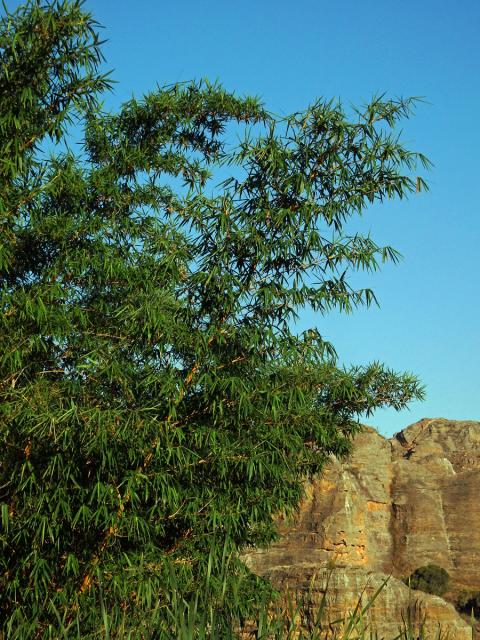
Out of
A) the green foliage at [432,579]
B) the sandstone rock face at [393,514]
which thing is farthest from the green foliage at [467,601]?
the green foliage at [432,579]

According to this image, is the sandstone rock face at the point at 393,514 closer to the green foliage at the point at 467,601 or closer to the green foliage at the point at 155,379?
the green foliage at the point at 467,601

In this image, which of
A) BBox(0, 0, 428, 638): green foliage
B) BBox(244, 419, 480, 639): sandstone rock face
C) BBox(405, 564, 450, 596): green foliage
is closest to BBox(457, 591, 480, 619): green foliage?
BBox(244, 419, 480, 639): sandstone rock face

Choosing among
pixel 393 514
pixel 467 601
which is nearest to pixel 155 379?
pixel 467 601

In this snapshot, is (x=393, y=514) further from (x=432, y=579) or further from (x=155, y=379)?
(x=155, y=379)

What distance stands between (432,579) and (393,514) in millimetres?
3981

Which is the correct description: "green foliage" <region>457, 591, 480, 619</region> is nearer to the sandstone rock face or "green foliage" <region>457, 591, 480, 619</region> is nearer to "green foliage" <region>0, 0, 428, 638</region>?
the sandstone rock face

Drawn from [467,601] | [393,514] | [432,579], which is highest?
[393,514]

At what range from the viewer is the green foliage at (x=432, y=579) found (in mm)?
31047

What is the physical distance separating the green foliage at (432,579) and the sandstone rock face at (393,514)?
1.36 ft

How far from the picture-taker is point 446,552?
34.2 meters

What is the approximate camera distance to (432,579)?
31.9 m

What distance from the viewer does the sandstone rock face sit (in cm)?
3006

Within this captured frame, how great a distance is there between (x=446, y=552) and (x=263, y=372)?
28.4 metres

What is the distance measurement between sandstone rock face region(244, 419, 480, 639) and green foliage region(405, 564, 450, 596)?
414 millimetres
